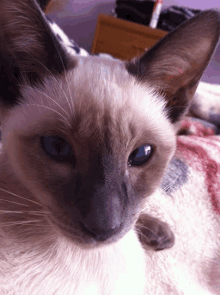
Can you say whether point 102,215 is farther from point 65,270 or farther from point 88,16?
point 88,16

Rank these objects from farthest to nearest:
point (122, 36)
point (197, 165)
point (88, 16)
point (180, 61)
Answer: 1. point (88, 16)
2. point (122, 36)
3. point (197, 165)
4. point (180, 61)

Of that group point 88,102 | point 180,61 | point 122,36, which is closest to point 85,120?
point 88,102

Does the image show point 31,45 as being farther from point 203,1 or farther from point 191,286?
point 203,1

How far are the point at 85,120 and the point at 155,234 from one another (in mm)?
498

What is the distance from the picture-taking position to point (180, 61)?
0.73 m

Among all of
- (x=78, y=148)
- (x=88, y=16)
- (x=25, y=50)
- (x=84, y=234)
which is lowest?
(x=88, y=16)

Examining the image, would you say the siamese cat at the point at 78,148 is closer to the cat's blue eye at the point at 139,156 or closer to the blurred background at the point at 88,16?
the cat's blue eye at the point at 139,156

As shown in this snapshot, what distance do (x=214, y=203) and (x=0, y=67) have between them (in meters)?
0.92

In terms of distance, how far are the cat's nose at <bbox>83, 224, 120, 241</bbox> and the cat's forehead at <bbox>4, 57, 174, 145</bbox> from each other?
8.3 inches

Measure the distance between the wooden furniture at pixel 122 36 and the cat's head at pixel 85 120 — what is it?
207 centimetres

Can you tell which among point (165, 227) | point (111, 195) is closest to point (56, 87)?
point (111, 195)

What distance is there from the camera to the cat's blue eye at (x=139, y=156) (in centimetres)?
66

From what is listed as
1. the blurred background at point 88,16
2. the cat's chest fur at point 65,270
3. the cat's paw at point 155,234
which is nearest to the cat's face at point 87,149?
the cat's chest fur at point 65,270

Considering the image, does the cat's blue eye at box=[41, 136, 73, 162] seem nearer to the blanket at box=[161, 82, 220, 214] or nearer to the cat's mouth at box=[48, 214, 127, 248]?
the cat's mouth at box=[48, 214, 127, 248]
